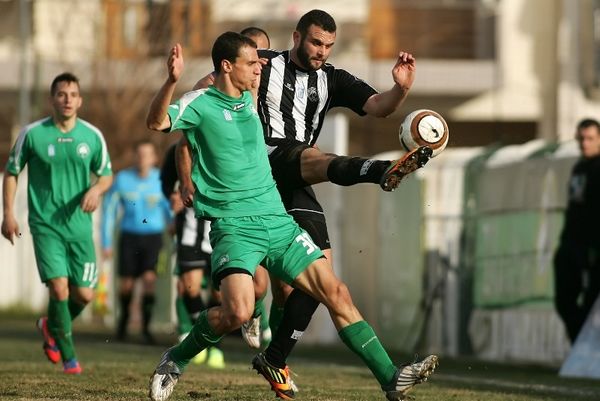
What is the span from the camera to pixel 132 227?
1975 centimetres

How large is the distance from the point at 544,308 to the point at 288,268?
Result: 766 cm

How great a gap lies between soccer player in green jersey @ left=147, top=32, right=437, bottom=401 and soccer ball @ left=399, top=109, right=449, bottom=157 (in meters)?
0.86

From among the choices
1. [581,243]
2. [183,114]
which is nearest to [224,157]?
[183,114]

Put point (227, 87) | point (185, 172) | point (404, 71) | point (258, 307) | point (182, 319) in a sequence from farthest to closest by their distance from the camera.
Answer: point (182, 319) → point (258, 307) → point (185, 172) → point (404, 71) → point (227, 87)

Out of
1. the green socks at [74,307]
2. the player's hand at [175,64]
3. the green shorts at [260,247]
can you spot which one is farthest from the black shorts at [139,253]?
the player's hand at [175,64]

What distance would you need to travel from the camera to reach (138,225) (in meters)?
19.7

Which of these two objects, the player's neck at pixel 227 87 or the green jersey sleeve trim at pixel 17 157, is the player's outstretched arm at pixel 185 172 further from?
the green jersey sleeve trim at pixel 17 157

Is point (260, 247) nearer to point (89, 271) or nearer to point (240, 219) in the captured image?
point (240, 219)

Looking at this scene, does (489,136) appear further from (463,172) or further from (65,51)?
(463,172)

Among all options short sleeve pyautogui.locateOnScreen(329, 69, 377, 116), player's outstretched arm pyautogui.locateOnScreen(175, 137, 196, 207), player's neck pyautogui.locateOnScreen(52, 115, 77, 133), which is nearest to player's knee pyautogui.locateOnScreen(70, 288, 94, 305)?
player's neck pyautogui.locateOnScreen(52, 115, 77, 133)

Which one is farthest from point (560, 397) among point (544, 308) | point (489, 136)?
point (489, 136)

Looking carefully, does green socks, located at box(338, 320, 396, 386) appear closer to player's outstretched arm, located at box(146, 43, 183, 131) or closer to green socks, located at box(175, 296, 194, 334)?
player's outstretched arm, located at box(146, 43, 183, 131)

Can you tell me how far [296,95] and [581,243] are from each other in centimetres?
547

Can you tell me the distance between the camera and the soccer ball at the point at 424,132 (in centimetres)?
888
